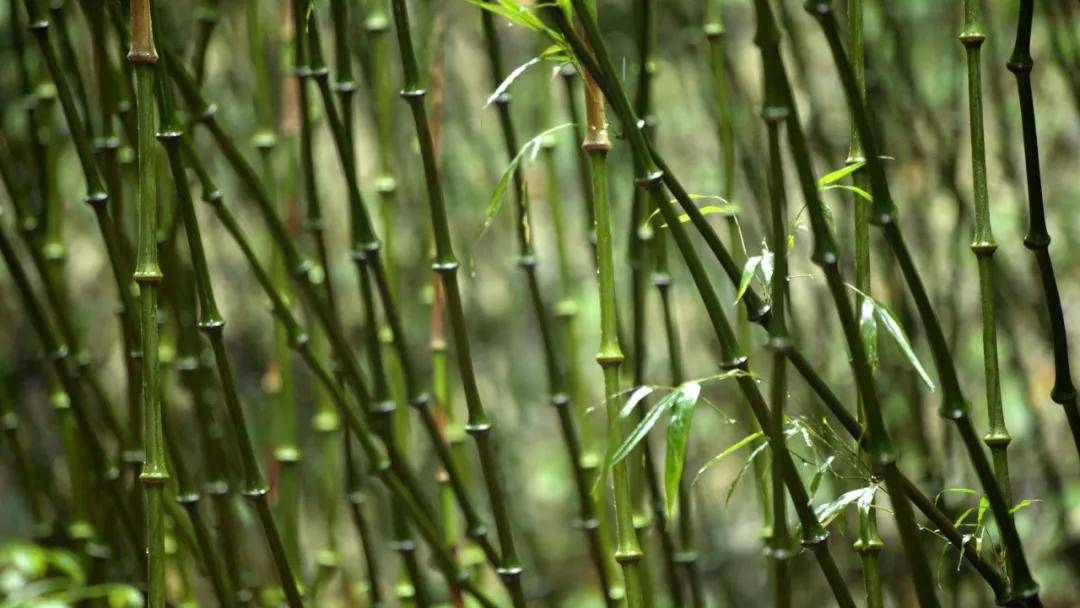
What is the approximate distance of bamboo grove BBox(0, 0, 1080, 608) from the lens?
0.56m

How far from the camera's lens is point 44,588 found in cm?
98

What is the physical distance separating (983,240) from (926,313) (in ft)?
0.28

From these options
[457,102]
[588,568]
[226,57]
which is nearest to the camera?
[457,102]

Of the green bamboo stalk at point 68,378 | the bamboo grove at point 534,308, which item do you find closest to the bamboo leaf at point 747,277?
the bamboo grove at point 534,308

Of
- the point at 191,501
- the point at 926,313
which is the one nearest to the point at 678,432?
the point at 926,313

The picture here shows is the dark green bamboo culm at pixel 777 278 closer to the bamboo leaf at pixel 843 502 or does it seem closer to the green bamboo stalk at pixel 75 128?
the bamboo leaf at pixel 843 502

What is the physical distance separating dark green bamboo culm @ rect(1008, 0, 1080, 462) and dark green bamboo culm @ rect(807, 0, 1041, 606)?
0.25 ft

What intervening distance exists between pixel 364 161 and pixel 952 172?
4.30 ft

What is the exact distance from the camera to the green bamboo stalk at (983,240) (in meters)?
0.58

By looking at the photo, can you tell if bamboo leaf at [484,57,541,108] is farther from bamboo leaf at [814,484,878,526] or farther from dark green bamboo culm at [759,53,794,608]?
bamboo leaf at [814,484,878,526]

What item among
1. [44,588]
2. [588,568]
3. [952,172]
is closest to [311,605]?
[44,588]

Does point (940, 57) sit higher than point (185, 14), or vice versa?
point (185, 14)

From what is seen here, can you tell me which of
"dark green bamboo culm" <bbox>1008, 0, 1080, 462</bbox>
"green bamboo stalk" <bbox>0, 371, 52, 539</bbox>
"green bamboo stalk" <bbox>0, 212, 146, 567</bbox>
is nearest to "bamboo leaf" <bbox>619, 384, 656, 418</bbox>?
"dark green bamboo culm" <bbox>1008, 0, 1080, 462</bbox>

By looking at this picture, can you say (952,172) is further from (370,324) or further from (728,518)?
(728,518)
